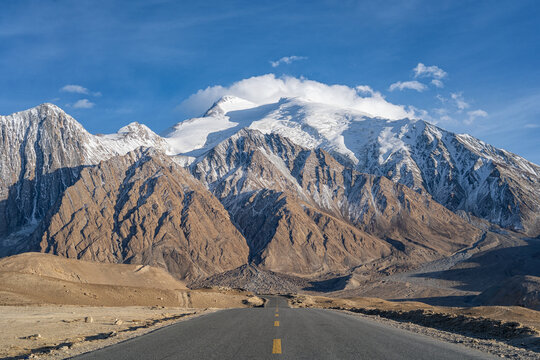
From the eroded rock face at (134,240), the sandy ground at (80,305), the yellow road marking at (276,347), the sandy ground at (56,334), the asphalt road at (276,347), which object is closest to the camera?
the asphalt road at (276,347)

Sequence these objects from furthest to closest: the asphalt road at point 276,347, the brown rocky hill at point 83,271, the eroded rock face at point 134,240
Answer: the eroded rock face at point 134,240
the brown rocky hill at point 83,271
the asphalt road at point 276,347

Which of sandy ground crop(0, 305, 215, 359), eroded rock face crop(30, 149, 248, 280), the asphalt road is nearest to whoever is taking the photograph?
the asphalt road

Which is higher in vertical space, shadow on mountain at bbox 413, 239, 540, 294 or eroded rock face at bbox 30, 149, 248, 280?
eroded rock face at bbox 30, 149, 248, 280

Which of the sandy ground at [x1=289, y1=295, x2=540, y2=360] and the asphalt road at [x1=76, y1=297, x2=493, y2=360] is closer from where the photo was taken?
the asphalt road at [x1=76, y1=297, x2=493, y2=360]

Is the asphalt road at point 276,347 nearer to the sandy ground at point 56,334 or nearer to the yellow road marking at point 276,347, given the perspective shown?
the yellow road marking at point 276,347

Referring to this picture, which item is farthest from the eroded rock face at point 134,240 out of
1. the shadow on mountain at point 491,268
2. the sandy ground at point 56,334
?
the sandy ground at point 56,334

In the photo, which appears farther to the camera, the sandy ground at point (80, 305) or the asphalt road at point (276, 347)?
the sandy ground at point (80, 305)

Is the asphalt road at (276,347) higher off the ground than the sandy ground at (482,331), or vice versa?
the asphalt road at (276,347)

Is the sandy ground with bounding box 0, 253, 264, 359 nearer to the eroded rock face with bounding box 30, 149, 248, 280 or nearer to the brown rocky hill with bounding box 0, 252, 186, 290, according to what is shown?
the brown rocky hill with bounding box 0, 252, 186, 290

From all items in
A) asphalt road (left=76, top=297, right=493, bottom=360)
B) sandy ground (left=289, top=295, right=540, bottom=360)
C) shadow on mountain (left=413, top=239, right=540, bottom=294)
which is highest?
asphalt road (left=76, top=297, right=493, bottom=360)

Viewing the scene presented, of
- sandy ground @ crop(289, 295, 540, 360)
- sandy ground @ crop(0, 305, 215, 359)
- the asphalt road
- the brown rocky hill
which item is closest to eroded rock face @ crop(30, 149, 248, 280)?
the brown rocky hill

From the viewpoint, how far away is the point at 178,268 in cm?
17800

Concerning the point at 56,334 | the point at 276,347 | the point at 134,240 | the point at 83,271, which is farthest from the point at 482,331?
the point at 134,240

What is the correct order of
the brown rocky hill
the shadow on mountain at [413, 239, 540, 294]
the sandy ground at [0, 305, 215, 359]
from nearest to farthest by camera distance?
the sandy ground at [0, 305, 215, 359] < the brown rocky hill < the shadow on mountain at [413, 239, 540, 294]
